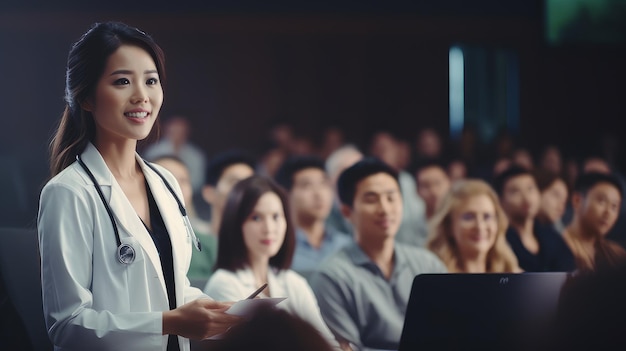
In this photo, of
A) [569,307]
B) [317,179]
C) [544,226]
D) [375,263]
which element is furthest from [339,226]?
[569,307]

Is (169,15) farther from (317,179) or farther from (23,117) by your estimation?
(317,179)

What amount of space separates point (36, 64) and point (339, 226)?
5.91 metres

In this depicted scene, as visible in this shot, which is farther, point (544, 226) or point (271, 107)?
point (271, 107)

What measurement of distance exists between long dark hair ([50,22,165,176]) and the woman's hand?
0.39m

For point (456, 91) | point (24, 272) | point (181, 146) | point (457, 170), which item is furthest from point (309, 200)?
point (456, 91)

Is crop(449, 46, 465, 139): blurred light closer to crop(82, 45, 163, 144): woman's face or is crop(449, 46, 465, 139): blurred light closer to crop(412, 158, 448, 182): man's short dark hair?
crop(412, 158, 448, 182): man's short dark hair

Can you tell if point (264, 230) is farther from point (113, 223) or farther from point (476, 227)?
point (113, 223)

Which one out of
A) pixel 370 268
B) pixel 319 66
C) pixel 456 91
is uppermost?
pixel 319 66

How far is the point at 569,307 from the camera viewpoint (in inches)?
50.4

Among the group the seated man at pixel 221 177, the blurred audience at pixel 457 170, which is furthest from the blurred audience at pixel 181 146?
the seated man at pixel 221 177

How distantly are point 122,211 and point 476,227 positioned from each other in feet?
7.99

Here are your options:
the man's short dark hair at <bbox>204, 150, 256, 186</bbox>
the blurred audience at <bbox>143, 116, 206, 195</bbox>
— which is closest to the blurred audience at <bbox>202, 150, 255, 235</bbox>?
the man's short dark hair at <bbox>204, 150, 256, 186</bbox>

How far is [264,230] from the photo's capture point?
337 centimetres

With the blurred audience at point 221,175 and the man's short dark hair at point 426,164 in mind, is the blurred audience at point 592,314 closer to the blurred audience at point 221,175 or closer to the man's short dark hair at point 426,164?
the blurred audience at point 221,175
